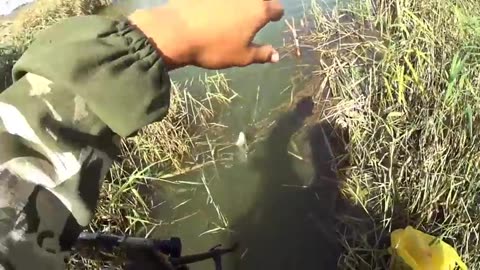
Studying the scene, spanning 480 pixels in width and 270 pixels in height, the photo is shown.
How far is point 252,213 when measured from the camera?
10.3 feet

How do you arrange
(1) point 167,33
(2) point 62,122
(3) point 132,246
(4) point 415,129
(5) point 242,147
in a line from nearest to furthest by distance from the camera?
(2) point 62,122 < (1) point 167,33 < (3) point 132,246 < (4) point 415,129 < (5) point 242,147

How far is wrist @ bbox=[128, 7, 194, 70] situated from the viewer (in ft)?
3.27

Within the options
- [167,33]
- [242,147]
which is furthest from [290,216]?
[167,33]

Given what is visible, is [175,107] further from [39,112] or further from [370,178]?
[39,112]

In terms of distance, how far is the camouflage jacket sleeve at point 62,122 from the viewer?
2.91 ft

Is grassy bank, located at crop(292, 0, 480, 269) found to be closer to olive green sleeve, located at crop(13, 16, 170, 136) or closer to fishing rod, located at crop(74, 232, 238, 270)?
fishing rod, located at crop(74, 232, 238, 270)

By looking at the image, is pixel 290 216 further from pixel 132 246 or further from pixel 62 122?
pixel 62 122

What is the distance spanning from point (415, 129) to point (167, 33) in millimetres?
1865

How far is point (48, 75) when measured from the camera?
2.90 ft

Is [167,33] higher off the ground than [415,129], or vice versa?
[167,33]

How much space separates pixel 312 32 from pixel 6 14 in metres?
2.22

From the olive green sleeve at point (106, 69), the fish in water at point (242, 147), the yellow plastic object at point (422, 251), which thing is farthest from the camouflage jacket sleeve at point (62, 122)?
the fish in water at point (242, 147)

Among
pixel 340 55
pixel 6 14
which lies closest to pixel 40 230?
pixel 340 55

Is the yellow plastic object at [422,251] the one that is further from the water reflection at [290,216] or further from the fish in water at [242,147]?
the fish in water at [242,147]
